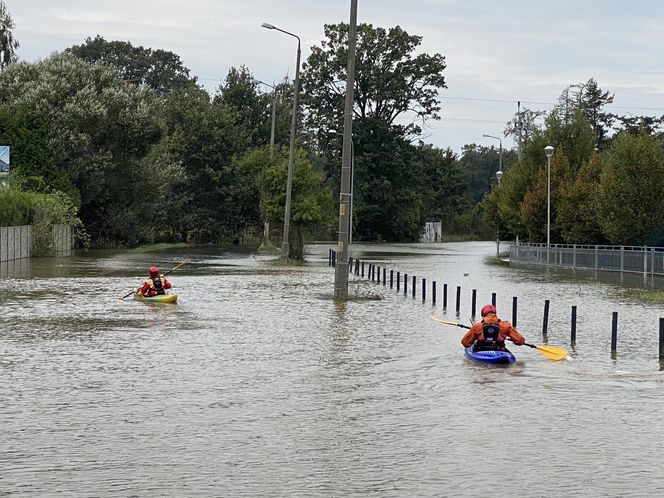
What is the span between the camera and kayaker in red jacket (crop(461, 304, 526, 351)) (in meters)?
17.3

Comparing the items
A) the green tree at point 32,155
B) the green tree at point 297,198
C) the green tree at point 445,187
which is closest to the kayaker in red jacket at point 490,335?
the green tree at point 297,198

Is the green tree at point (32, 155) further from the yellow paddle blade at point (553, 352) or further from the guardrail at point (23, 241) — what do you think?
the yellow paddle blade at point (553, 352)

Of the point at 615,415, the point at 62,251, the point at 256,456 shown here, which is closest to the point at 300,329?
the point at 615,415

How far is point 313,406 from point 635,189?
42.5 m

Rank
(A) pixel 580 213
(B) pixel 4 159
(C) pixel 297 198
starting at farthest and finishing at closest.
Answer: (A) pixel 580 213
(B) pixel 4 159
(C) pixel 297 198

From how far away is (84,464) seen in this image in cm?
979

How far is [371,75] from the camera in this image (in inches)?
4163

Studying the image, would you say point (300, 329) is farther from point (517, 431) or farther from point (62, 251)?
point (62, 251)

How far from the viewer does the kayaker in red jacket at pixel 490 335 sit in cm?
1734

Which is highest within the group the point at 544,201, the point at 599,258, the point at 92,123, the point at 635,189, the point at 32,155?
the point at 92,123

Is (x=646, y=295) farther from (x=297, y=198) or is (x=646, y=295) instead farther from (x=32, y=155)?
(x=32, y=155)

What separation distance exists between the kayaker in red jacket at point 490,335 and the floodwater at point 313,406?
392mm

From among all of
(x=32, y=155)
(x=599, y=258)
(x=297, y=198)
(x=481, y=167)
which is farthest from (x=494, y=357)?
(x=481, y=167)

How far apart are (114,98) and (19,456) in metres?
62.8
